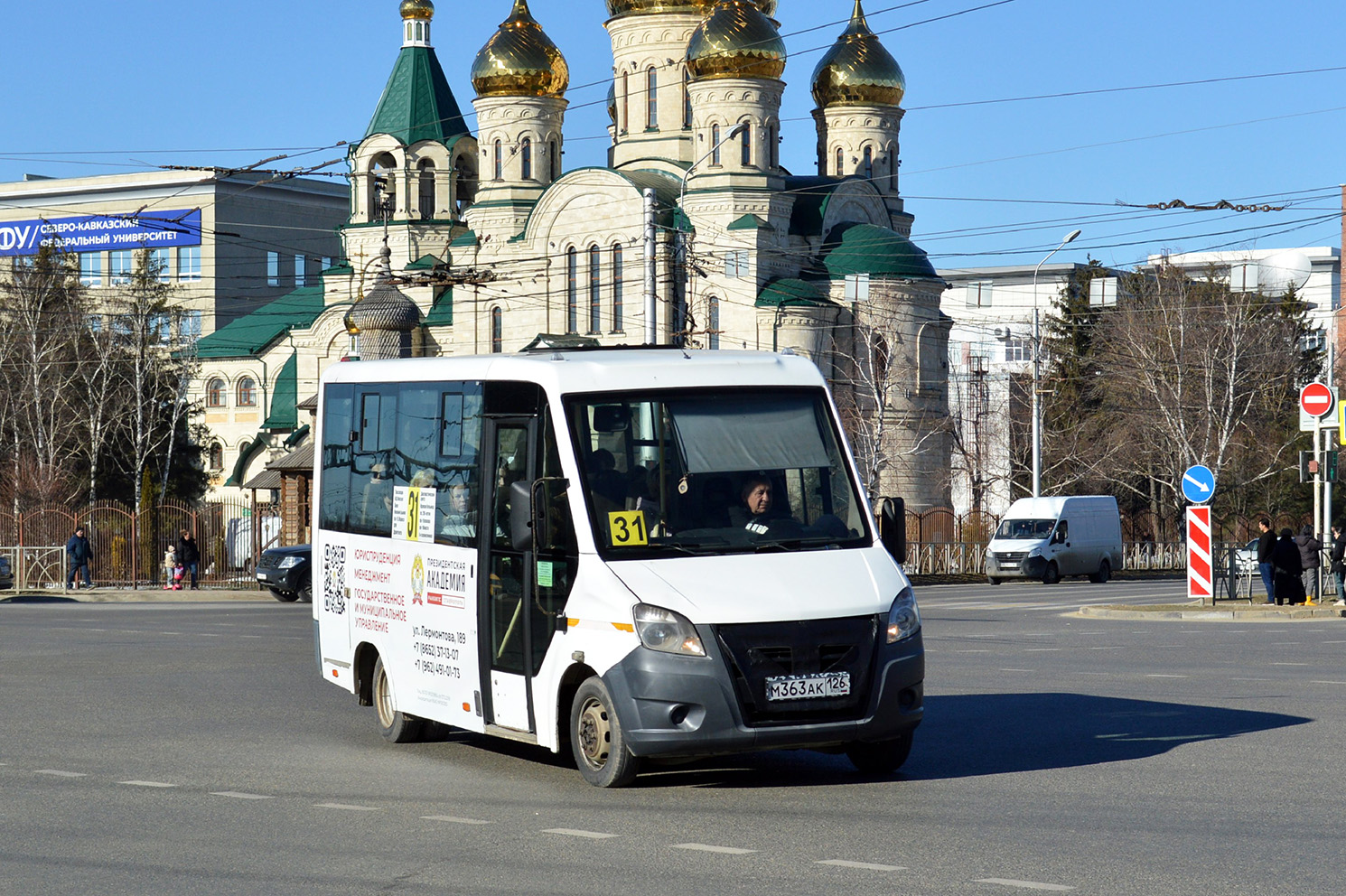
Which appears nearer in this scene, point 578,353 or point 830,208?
point 578,353

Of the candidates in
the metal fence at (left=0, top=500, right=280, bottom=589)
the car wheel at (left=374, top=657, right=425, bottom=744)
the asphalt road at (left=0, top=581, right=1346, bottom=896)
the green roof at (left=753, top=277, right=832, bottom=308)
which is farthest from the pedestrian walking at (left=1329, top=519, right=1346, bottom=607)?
the green roof at (left=753, top=277, right=832, bottom=308)

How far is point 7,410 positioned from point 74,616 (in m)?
39.4

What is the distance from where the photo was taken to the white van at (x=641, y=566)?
30.6 ft

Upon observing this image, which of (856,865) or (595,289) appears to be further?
(595,289)

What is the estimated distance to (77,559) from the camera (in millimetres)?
39438

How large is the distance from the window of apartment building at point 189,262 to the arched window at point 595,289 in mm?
45478

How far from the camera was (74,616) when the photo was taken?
1101 inches

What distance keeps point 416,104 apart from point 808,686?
65.1 m

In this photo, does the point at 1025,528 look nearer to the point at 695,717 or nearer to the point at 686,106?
the point at 686,106

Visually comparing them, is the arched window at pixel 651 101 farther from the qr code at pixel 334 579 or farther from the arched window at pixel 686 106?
the qr code at pixel 334 579

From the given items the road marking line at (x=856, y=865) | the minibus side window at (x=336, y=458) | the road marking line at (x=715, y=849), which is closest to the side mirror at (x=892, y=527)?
the road marking line at (x=715, y=849)

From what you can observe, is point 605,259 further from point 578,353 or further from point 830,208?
point 578,353

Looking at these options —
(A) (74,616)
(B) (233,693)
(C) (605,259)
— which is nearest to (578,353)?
(B) (233,693)

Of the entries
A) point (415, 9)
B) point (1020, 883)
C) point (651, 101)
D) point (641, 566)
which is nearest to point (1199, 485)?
point (641, 566)
